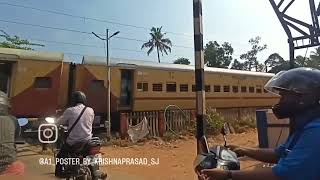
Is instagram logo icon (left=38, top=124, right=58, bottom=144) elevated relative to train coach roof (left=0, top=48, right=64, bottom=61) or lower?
lower

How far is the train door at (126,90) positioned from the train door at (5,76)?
444cm

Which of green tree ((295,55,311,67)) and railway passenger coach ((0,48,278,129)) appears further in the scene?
railway passenger coach ((0,48,278,129))

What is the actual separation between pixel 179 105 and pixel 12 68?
7.64m

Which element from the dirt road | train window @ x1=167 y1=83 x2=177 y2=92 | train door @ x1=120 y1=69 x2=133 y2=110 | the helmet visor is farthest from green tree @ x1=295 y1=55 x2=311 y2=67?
the helmet visor

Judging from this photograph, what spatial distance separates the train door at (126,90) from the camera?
15.8m

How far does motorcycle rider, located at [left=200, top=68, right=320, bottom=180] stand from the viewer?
179 cm

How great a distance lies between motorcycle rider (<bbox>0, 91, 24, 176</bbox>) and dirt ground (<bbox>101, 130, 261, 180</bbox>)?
4679 mm

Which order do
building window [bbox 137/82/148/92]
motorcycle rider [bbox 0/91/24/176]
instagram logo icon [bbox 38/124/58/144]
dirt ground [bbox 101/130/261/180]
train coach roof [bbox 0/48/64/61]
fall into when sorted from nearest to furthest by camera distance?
motorcycle rider [bbox 0/91/24/176]
dirt ground [bbox 101/130/261/180]
instagram logo icon [bbox 38/124/58/144]
train coach roof [bbox 0/48/64/61]
building window [bbox 137/82/148/92]

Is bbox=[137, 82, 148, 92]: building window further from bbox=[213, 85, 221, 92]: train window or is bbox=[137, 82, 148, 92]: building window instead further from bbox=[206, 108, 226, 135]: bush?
bbox=[213, 85, 221, 92]: train window

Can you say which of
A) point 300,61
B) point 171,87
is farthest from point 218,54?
point 171,87

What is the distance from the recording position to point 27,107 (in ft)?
43.4

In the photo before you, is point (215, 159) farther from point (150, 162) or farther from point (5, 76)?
point (5, 76)

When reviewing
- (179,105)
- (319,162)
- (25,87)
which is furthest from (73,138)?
(179,105)

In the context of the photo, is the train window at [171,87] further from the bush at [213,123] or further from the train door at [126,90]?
the train door at [126,90]
